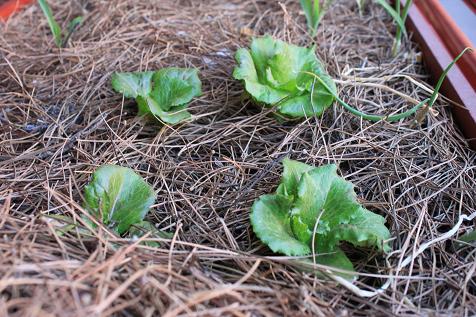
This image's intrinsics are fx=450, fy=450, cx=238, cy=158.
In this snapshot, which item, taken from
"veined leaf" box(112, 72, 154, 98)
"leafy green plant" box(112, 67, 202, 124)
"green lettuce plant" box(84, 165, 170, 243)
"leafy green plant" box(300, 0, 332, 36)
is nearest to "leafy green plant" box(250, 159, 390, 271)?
"green lettuce plant" box(84, 165, 170, 243)

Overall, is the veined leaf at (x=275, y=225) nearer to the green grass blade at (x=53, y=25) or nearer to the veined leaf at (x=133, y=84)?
the veined leaf at (x=133, y=84)

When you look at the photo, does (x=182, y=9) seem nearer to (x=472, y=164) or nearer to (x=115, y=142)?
(x=115, y=142)

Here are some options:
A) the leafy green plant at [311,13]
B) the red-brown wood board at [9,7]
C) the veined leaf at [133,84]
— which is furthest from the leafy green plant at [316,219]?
the red-brown wood board at [9,7]

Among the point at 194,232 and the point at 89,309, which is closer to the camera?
the point at 89,309

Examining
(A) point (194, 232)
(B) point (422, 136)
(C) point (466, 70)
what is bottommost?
(A) point (194, 232)

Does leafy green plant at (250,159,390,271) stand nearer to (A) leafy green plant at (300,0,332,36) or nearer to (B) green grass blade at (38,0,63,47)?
(A) leafy green plant at (300,0,332,36)

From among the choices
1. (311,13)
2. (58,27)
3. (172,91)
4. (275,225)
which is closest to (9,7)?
(58,27)

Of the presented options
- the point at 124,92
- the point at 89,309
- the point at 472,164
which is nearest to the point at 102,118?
the point at 124,92
